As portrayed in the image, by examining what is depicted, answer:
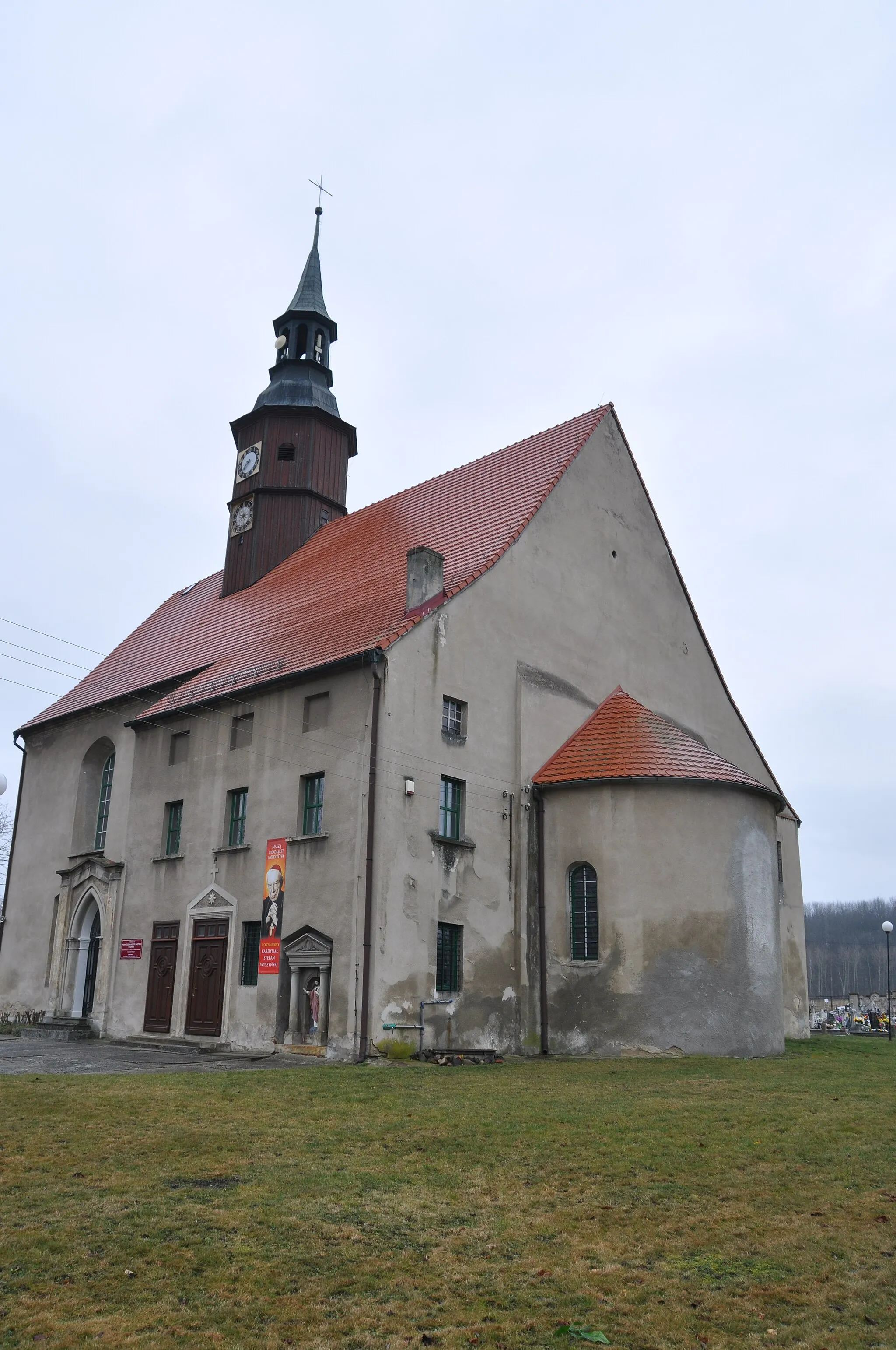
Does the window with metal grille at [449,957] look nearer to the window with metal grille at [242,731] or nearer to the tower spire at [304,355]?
the window with metal grille at [242,731]

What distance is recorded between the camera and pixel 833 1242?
282 inches

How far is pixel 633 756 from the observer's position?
23375mm

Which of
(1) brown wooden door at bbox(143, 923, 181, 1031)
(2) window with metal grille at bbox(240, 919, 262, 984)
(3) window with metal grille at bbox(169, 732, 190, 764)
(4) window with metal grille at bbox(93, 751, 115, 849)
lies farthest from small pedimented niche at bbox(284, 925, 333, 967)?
(4) window with metal grille at bbox(93, 751, 115, 849)

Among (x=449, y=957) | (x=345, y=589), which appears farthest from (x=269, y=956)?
(x=345, y=589)

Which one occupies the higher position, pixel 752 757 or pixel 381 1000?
pixel 752 757

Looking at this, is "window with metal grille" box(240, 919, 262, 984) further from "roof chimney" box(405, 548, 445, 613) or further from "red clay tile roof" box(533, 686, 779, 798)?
"roof chimney" box(405, 548, 445, 613)

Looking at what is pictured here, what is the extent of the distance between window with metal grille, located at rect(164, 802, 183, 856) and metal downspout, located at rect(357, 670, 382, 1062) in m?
6.98

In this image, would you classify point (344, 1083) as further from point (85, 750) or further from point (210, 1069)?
point (85, 750)

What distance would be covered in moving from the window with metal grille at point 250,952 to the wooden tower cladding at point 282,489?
13605 millimetres

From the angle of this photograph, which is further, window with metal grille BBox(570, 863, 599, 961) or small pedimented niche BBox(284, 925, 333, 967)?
window with metal grille BBox(570, 863, 599, 961)

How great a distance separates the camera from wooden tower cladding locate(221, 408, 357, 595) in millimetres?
33906

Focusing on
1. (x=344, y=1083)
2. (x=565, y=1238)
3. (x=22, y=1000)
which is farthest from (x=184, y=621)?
(x=565, y=1238)

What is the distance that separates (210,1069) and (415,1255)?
38.2 feet

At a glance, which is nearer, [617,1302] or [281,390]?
[617,1302]
